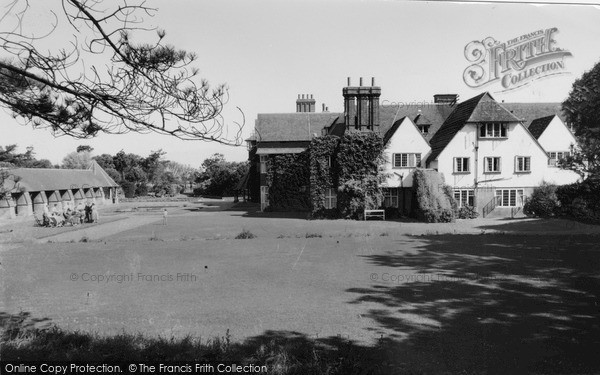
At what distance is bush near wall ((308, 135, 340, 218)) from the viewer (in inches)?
1326

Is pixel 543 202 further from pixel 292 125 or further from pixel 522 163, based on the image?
pixel 292 125

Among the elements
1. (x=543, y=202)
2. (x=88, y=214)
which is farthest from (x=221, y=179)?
(x=543, y=202)

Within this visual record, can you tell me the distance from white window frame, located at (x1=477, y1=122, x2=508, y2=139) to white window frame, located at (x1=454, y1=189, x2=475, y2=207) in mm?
4817

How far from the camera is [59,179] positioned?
4325 cm

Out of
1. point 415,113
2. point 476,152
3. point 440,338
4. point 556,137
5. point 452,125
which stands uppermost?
point 415,113

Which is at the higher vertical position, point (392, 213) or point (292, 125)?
point (292, 125)

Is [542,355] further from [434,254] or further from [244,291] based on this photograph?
[434,254]

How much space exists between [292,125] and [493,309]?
113 feet

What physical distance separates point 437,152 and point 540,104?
17177 mm

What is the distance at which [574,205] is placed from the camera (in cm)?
2834

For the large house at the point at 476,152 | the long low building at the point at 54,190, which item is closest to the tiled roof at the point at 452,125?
the large house at the point at 476,152

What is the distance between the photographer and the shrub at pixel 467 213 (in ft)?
103

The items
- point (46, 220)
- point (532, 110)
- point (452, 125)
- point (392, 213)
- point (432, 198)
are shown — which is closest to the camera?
point (46, 220)

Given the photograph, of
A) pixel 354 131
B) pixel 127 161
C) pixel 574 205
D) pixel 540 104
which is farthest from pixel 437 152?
pixel 127 161
